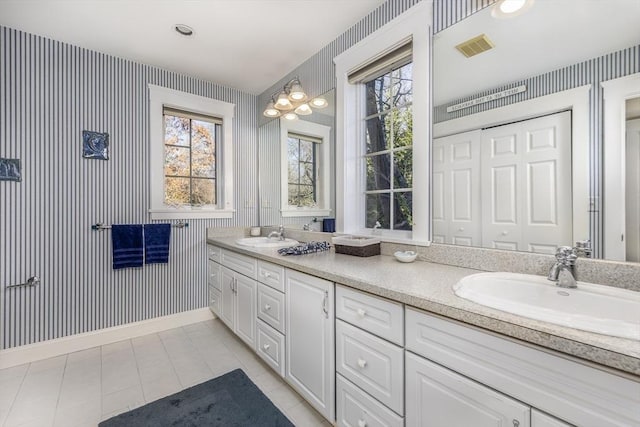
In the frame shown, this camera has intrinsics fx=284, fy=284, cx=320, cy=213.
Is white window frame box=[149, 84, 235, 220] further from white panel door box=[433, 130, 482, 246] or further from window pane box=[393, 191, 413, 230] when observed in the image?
white panel door box=[433, 130, 482, 246]

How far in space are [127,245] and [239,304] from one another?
1144mm

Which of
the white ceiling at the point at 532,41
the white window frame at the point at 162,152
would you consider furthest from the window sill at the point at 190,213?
the white ceiling at the point at 532,41

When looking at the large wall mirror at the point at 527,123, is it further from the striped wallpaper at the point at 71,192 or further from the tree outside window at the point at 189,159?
A: the striped wallpaper at the point at 71,192

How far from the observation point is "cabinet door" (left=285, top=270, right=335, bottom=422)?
1.40m

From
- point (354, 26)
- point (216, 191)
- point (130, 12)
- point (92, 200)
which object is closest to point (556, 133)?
point (354, 26)

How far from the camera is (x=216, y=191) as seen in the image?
3109mm

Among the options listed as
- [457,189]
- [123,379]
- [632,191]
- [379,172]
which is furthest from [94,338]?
[632,191]

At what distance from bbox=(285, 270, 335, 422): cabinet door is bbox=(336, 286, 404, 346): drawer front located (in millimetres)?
78

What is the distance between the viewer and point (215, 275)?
2.82 meters

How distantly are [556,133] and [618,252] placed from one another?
1.65 feet

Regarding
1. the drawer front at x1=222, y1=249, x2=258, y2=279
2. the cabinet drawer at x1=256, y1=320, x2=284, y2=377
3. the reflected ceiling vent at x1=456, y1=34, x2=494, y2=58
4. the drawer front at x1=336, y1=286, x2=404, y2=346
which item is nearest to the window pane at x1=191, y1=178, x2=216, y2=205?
the drawer front at x1=222, y1=249, x2=258, y2=279

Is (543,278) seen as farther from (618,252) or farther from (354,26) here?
(354,26)

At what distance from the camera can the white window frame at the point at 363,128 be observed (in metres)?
1.64

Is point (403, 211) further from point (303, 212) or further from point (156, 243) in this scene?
point (156, 243)
